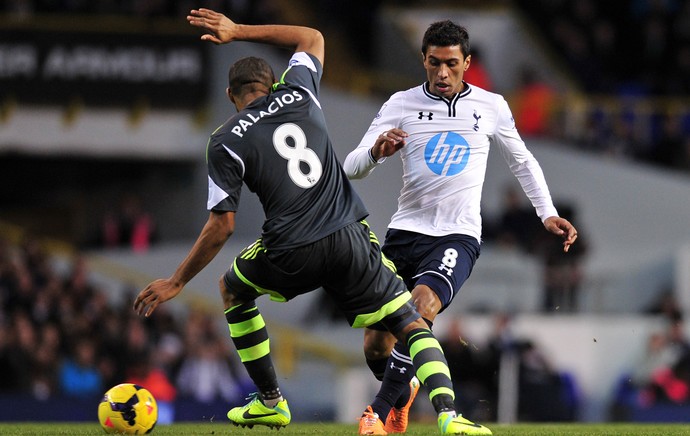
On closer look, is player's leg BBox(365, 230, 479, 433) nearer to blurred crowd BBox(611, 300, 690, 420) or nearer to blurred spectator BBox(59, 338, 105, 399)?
blurred crowd BBox(611, 300, 690, 420)

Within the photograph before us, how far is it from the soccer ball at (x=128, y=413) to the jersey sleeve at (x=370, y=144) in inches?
70.1

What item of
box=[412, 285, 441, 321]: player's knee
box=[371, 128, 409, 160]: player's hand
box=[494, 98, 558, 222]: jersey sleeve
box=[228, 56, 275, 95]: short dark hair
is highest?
box=[228, 56, 275, 95]: short dark hair

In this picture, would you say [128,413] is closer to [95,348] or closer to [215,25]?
[215,25]

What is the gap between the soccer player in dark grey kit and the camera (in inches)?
279

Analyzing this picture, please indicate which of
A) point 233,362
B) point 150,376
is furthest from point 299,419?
point 150,376

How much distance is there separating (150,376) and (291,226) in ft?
26.5

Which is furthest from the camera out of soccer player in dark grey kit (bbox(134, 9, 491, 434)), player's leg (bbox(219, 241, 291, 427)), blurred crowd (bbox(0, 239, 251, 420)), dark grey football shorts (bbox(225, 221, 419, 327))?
blurred crowd (bbox(0, 239, 251, 420))

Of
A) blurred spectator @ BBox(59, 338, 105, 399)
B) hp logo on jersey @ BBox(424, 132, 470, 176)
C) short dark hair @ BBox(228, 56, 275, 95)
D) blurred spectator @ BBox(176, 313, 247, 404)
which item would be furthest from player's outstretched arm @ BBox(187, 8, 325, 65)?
blurred spectator @ BBox(59, 338, 105, 399)

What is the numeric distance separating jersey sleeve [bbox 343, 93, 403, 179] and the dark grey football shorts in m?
0.53

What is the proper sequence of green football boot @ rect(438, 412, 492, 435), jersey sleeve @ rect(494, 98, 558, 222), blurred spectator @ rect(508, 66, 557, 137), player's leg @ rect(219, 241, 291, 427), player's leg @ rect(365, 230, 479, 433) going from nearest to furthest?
green football boot @ rect(438, 412, 492, 435) < player's leg @ rect(219, 241, 291, 427) < player's leg @ rect(365, 230, 479, 433) < jersey sleeve @ rect(494, 98, 558, 222) < blurred spectator @ rect(508, 66, 557, 137)

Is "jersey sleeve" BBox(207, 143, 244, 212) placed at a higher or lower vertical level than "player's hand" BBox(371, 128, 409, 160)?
lower

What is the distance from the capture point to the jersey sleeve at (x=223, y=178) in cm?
703

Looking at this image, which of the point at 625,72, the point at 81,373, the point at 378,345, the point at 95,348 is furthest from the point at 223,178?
the point at 625,72

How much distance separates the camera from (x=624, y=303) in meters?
17.3
